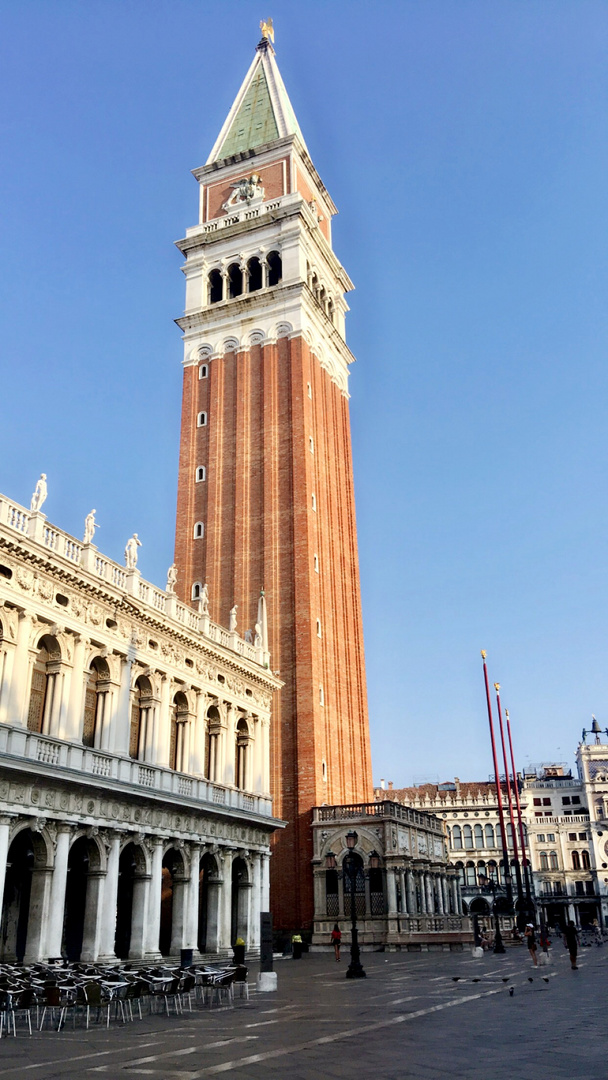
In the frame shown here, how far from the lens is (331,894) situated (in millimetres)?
42250

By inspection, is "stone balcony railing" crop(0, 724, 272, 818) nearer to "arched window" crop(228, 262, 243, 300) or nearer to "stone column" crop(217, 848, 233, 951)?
"stone column" crop(217, 848, 233, 951)

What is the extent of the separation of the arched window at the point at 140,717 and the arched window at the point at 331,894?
49.7 ft

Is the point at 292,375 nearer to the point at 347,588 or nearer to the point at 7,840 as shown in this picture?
the point at 347,588

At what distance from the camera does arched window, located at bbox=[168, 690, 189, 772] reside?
113 feet

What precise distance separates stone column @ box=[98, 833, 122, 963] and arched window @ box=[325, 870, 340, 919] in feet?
56.8

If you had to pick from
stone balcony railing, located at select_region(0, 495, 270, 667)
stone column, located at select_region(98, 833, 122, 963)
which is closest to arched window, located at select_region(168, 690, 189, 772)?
stone balcony railing, located at select_region(0, 495, 270, 667)

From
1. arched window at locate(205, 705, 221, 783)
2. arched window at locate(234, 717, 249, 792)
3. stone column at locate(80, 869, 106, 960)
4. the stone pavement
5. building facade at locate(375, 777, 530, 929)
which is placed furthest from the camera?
building facade at locate(375, 777, 530, 929)

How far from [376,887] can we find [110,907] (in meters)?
18.2

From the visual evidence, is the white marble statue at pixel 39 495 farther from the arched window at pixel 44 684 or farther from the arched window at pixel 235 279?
the arched window at pixel 235 279

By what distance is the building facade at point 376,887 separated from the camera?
4074 cm

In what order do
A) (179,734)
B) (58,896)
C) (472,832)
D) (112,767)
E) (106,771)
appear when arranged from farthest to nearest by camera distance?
(472,832), (179,734), (112,767), (106,771), (58,896)

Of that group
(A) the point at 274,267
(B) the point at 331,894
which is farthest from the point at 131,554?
(A) the point at 274,267

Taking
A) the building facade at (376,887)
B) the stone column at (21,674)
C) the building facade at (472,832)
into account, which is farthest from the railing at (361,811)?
the building facade at (472,832)

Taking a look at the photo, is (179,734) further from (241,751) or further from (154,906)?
(154,906)
